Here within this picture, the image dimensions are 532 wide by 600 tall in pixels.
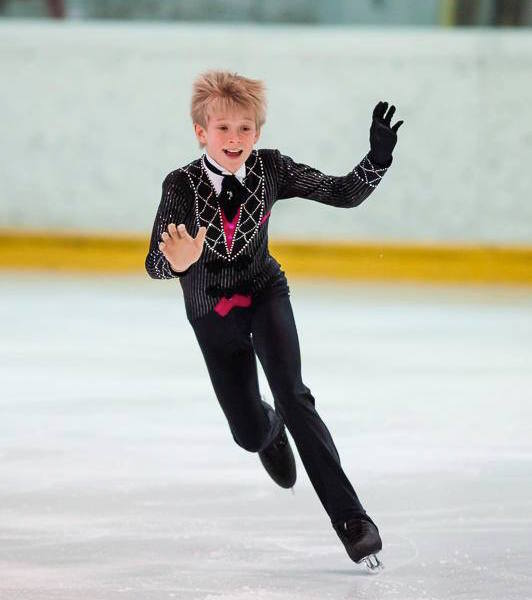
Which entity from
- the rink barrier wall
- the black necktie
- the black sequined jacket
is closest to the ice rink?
the black sequined jacket

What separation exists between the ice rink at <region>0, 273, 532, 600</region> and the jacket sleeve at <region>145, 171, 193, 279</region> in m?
0.62

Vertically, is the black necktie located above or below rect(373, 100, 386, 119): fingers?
below

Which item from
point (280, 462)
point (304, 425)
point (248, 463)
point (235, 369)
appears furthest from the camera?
point (248, 463)

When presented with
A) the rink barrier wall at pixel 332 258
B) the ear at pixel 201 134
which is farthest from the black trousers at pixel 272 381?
the rink barrier wall at pixel 332 258

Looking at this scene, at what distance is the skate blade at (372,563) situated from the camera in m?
3.12

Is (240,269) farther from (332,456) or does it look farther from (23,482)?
(23,482)

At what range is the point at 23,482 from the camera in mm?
3996

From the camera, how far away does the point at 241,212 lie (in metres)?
3.37

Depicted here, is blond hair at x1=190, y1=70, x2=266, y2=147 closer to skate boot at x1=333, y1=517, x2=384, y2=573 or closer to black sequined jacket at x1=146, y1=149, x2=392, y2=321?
black sequined jacket at x1=146, y1=149, x2=392, y2=321

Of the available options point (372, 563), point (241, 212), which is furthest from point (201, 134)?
point (372, 563)

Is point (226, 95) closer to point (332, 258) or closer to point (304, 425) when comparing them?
point (304, 425)

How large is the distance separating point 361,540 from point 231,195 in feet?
2.72

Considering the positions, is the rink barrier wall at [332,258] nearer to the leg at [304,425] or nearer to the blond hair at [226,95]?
the blond hair at [226,95]

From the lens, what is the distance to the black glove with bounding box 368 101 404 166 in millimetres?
3346
